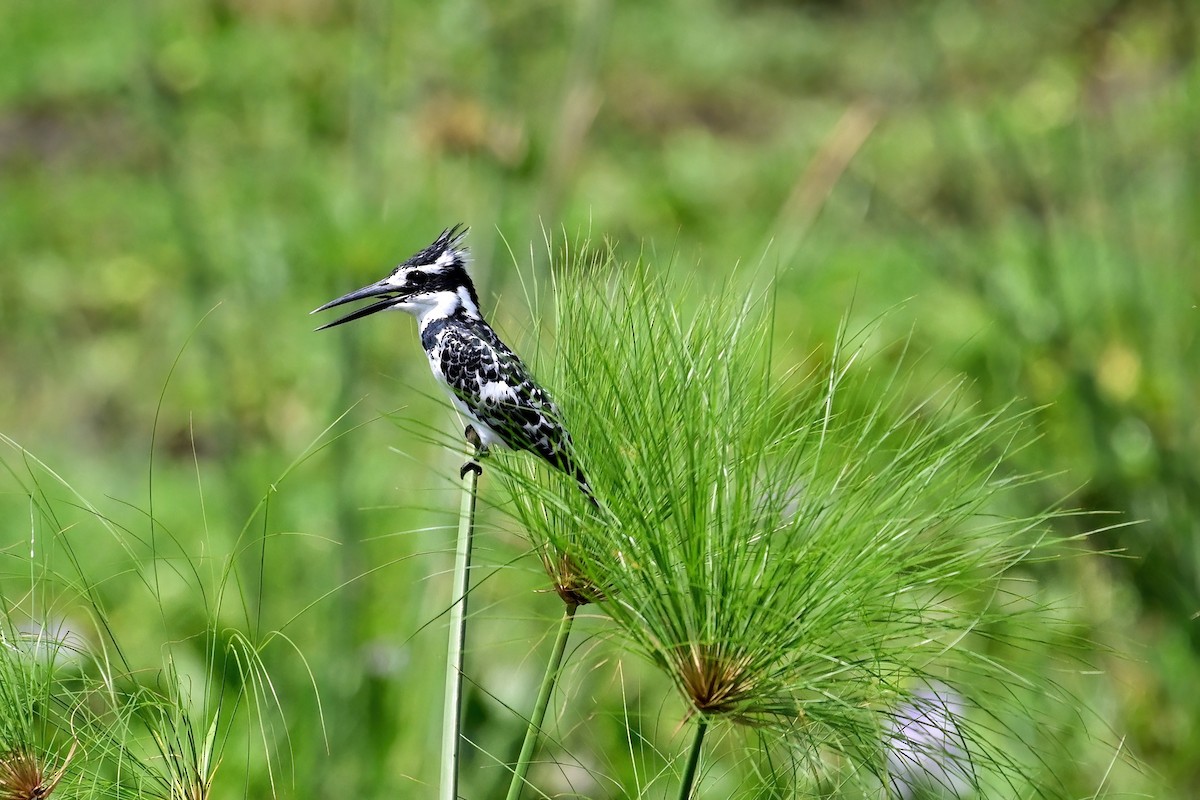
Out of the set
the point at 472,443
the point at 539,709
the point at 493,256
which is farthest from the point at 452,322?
the point at 493,256

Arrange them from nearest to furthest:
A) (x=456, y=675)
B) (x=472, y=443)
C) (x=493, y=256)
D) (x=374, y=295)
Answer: (x=456, y=675), (x=472, y=443), (x=374, y=295), (x=493, y=256)

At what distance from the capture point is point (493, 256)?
1562 millimetres

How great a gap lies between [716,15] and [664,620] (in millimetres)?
6497

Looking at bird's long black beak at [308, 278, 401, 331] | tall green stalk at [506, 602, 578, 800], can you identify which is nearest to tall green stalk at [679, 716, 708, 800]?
tall green stalk at [506, 602, 578, 800]

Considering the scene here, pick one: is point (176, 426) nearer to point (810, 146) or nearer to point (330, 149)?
point (330, 149)

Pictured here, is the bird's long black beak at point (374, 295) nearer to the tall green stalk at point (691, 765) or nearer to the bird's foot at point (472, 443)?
the bird's foot at point (472, 443)

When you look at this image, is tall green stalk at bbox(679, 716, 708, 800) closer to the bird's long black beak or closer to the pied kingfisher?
the pied kingfisher

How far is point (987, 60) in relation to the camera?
533 cm

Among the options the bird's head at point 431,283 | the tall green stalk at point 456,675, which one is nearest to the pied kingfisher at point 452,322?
the bird's head at point 431,283

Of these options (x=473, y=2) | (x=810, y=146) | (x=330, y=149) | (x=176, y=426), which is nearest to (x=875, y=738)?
(x=473, y=2)

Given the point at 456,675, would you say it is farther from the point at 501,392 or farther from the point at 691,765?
the point at 501,392

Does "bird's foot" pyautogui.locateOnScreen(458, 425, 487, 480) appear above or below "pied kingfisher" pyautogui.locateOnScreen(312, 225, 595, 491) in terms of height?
below

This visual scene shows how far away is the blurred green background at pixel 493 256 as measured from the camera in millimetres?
1742

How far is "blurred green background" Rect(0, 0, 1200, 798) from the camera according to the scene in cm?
174
